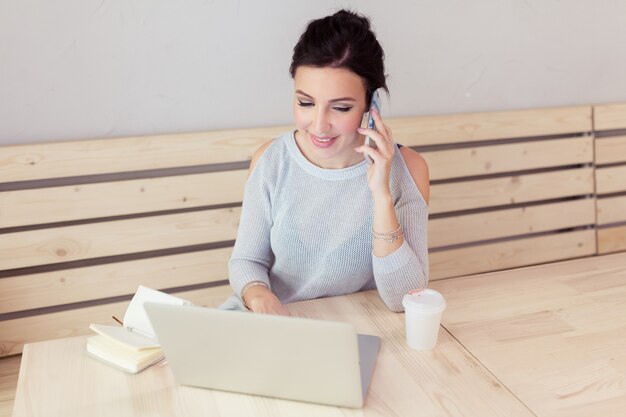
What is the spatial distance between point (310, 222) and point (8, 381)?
94 centimetres

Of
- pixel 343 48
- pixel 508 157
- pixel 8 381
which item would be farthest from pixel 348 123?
pixel 8 381

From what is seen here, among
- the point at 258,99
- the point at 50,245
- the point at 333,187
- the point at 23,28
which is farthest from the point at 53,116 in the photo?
the point at 333,187

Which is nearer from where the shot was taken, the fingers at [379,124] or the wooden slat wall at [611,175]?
the fingers at [379,124]

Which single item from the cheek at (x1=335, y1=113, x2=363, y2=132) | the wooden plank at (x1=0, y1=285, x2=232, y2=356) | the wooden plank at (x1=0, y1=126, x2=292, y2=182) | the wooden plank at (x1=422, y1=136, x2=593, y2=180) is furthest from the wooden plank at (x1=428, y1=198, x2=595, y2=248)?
the wooden plank at (x1=0, y1=285, x2=232, y2=356)

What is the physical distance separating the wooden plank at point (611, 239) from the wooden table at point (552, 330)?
36.9 inches

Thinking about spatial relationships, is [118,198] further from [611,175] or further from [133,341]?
[611,175]

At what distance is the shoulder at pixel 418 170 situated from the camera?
1.40m

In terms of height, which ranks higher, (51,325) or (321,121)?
(321,121)

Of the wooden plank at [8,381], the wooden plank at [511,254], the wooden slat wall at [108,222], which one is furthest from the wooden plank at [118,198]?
the wooden plank at [511,254]

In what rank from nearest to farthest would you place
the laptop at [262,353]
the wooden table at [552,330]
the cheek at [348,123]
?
the laptop at [262,353]
the wooden table at [552,330]
the cheek at [348,123]

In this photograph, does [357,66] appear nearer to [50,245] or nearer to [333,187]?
[333,187]

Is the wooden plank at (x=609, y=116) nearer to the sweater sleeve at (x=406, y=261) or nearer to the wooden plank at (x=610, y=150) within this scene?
the wooden plank at (x=610, y=150)

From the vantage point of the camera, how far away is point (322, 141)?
1321 millimetres

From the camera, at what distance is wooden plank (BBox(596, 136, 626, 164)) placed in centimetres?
221
